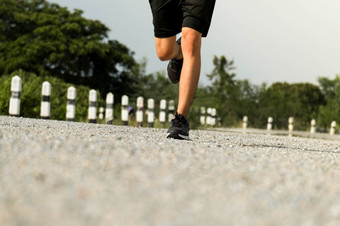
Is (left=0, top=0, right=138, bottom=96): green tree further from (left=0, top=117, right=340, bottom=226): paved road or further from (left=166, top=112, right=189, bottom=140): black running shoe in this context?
(left=0, top=117, right=340, bottom=226): paved road

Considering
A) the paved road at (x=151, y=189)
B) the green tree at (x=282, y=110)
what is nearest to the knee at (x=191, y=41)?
the paved road at (x=151, y=189)

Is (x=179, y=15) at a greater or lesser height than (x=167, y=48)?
greater

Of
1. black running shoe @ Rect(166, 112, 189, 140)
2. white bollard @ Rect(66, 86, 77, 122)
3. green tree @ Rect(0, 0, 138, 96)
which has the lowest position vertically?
black running shoe @ Rect(166, 112, 189, 140)

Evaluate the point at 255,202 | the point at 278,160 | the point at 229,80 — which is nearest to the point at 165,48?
the point at 278,160

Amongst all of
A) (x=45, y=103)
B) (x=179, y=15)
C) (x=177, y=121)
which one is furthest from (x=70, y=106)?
(x=177, y=121)

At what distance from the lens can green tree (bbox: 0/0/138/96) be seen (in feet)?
91.2

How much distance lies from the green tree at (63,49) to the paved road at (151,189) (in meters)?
25.0

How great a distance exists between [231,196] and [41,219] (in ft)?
2.60

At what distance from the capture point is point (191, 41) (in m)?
4.71

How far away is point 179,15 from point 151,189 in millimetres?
3254

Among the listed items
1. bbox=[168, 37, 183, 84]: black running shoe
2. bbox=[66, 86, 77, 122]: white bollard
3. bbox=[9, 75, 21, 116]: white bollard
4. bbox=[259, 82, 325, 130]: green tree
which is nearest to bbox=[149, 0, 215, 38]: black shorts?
bbox=[168, 37, 183, 84]: black running shoe

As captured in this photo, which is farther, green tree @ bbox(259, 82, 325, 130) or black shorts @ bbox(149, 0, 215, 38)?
green tree @ bbox(259, 82, 325, 130)

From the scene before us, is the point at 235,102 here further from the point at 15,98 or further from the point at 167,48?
the point at 167,48

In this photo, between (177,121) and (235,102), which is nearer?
(177,121)
